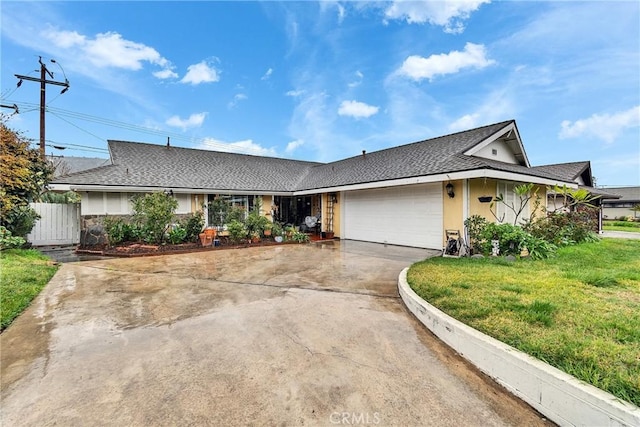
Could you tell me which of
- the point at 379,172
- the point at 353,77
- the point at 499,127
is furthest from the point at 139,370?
the point at 353,77

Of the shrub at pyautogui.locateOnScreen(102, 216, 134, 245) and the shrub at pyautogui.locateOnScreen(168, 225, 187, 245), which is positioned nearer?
the shrub at pyautogui.locateOnScreen(102, 216, 134, 245)

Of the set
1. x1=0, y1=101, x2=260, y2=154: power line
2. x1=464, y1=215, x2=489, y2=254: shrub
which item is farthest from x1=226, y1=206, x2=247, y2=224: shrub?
x1=0, y1=101, x2=260, y2=154: power line

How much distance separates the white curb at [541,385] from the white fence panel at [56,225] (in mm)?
15728

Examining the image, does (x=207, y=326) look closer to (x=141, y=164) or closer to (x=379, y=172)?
(x=379, y=172)

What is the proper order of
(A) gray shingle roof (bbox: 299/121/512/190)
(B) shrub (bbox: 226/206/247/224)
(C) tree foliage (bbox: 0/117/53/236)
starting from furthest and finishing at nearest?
(B) shrub (bbox: 226/206/247/224), (A) gray shingle roof (bbox: 299/121/512/190), (C) tree foliage (bbox: 0/117/53/236)

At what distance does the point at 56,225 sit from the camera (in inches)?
496

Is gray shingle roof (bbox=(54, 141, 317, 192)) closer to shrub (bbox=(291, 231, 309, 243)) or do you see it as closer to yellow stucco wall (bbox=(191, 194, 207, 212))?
yellow stucco wall (bbox=(191, 194, 207, 212))

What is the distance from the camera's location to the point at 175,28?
1248 centimetres

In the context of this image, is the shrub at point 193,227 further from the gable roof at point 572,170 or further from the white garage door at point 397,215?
the gable roof at point 572,170

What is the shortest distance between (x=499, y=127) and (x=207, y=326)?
479 inches

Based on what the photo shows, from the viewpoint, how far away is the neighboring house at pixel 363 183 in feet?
31.9

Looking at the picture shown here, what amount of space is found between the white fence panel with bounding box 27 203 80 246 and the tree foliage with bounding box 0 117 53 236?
83 centimetres

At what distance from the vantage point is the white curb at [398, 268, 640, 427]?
1922 millimetres

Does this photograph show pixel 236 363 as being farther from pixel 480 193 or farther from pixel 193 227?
pixel 193 227
